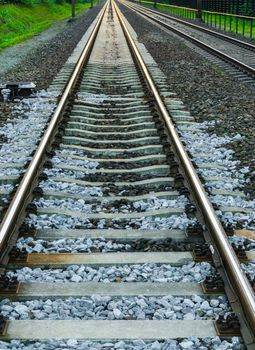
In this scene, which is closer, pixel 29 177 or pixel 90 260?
pixel 90 260

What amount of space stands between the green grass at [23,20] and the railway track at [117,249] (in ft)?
52.0

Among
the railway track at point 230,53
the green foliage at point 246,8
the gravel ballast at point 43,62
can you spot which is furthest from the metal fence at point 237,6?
the gravel ballast at point 43,62

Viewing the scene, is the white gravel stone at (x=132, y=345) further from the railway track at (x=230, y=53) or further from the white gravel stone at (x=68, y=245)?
the railway track at (x=230, y=53)

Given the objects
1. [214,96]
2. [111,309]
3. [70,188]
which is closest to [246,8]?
[214,96]

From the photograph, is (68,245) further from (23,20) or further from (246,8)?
(23,20)

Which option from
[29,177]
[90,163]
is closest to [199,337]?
[29,177]

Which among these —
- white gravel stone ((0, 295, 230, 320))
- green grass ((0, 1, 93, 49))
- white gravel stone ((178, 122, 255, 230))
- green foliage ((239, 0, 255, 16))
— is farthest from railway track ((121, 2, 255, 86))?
white gravel stone ((0, 295, 230, 320))

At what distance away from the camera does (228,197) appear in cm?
541

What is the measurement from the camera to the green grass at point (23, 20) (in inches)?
1048

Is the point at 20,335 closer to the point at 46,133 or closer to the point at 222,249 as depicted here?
the point at 222,249

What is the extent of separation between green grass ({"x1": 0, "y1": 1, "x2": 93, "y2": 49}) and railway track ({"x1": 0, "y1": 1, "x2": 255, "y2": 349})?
15.8m

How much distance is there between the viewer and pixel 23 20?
36875 millimetres

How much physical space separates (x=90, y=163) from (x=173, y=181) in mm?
1148

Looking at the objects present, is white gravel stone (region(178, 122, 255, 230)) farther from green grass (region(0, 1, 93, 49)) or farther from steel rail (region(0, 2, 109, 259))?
green grass (region(0, 1, 93, 49))
